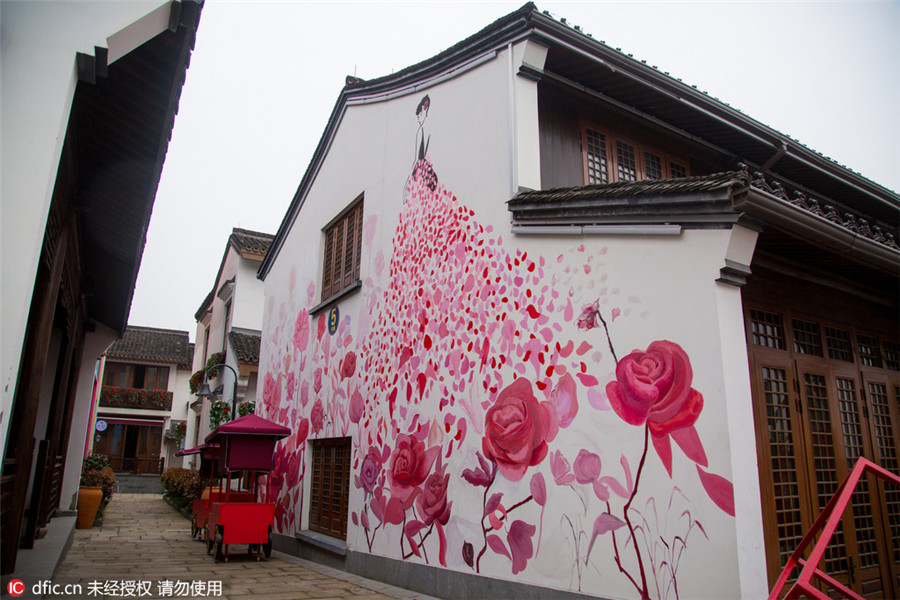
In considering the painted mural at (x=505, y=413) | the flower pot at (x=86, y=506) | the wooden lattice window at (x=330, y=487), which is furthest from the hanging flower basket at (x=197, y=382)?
the painted mural at (x=505, y=413)

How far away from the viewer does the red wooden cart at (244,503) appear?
30.1 feet

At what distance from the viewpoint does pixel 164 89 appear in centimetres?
514

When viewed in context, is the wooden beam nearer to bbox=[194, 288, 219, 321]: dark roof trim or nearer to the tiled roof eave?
the tiled roof eave

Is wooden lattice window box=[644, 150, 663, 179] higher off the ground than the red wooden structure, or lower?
higher

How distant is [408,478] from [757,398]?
4113 mm

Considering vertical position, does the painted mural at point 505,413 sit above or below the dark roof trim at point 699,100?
below

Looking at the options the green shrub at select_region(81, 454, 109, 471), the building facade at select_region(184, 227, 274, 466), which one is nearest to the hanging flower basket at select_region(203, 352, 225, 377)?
the building facade at select_region(184, 227, 274, 466)

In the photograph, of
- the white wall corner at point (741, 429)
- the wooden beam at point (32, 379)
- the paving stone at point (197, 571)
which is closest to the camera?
the white wall corner at point (741, 429)

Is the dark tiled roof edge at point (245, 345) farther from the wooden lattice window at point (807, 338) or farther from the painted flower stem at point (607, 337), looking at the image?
the wooden lattice window at point (807, 338)

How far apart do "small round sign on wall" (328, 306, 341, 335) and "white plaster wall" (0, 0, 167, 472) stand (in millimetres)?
6556

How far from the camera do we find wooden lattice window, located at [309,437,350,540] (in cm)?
922

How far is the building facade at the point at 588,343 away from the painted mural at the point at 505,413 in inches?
1.1

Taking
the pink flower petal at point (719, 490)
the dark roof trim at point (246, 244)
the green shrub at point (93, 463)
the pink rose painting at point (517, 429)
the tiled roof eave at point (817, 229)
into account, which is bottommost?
the green shrub at point (93, 463)

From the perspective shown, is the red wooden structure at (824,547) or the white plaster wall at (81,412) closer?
the red wooden structure at (824,547)
